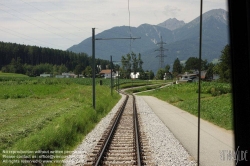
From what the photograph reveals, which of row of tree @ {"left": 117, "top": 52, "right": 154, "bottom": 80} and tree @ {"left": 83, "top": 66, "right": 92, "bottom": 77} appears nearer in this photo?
tree @ {"left": 83, "top": 66, "right": 92, "bottom": 77}

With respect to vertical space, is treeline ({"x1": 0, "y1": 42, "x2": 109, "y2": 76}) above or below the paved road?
above

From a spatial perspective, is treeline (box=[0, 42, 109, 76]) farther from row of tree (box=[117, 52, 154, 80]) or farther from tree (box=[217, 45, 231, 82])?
tree (box=[217, 45, 231, 82])

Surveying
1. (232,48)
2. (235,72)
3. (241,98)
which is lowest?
(241,98)

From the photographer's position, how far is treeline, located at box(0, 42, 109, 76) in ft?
210

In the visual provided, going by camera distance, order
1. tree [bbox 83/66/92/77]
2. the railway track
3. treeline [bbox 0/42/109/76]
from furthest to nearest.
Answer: tree [bbox 83/66/92/77], treeline [bbox 0/42/109/76], the railway track

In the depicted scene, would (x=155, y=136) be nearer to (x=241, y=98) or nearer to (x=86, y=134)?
(x=86, y=134)

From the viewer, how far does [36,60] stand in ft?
310

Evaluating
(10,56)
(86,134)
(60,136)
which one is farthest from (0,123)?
(10,56)

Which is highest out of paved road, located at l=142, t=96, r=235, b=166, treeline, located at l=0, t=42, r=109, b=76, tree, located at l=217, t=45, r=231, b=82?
treeline, located at l=0, t=42, r=109, b=76

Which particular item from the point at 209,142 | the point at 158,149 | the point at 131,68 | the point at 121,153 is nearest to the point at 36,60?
the point at 131,68

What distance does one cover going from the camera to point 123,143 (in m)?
11.4

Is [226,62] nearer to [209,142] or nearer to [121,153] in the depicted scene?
[209,142]

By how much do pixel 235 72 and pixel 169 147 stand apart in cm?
705

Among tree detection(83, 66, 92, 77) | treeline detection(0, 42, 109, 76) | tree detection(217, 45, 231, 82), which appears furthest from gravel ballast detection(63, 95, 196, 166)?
tree detection(83, 66, 92, 77)
